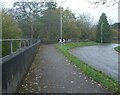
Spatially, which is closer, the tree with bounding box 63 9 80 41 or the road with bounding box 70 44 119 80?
the road with bounding box 70 44 119 80

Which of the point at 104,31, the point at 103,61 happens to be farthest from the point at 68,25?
the point at 103,61

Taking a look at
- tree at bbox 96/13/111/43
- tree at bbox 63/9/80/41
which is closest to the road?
tree at bbox 63/9/80/41

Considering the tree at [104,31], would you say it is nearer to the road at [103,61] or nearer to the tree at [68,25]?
the tree at [68,25]

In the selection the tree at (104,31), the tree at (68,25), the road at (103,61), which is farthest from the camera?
the tree at (104,31)

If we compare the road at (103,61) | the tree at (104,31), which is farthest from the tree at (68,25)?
the road at (103,61)

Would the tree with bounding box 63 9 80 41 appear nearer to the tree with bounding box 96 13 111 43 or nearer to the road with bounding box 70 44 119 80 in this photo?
the tree with bounding box 96 13 111 43

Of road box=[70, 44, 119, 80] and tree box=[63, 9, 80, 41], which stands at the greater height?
tree box=[63, 9, 80, 41]

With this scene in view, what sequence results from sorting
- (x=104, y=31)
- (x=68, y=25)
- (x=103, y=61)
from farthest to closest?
(x=104, y=31), (x=68, y=25), (x=103, y=61)

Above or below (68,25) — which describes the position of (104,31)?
below

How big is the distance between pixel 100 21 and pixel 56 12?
39.2 meters

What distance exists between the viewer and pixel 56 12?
260 feet

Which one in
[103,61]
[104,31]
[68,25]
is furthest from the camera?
[104,31]

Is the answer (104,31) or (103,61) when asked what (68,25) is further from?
(103,61)

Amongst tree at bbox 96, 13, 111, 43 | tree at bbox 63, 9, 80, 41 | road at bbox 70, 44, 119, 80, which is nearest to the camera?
road at bbox 70, 44, 119, 80
